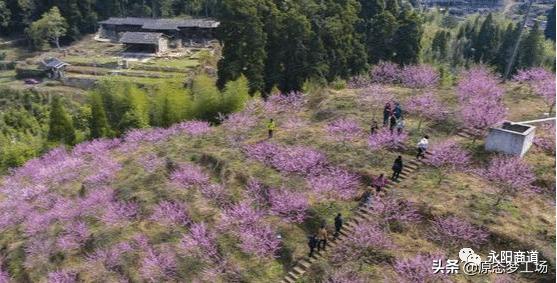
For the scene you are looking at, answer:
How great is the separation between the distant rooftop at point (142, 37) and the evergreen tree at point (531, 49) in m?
64.0

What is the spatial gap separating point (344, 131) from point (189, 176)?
11465 millimetres

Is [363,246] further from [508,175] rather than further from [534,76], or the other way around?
[534,76]

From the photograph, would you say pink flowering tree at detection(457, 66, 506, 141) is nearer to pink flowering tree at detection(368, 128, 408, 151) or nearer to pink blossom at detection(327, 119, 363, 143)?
pink flowering tree at detection(368, 128, 408, 151)

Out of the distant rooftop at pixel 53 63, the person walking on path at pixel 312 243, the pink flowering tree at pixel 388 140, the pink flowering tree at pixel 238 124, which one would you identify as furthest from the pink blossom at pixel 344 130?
the distant rooftop at pixel 53 63

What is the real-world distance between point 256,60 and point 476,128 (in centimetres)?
2604

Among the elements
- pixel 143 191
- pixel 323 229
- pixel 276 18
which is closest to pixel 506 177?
pixel 323 229

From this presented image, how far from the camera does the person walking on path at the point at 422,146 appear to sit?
94.2ft

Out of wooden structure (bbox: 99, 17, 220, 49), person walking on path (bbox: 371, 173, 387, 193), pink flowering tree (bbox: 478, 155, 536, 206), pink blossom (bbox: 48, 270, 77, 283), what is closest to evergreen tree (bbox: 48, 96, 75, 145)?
pink blossom (bbox: 48, 270, 77, 283)

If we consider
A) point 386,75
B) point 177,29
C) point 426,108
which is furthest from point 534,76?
point 177,29

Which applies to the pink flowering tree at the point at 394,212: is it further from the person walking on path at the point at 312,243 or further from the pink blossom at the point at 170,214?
the pink blossom at the point at 170,214

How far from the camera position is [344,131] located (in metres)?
34.1

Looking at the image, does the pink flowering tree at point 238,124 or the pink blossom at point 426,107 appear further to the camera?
the pink flowering tree at point 238,124

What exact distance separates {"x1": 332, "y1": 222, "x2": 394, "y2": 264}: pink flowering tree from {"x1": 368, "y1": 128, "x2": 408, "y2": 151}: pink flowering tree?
8.06 m

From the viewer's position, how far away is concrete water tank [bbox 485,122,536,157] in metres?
27.4
